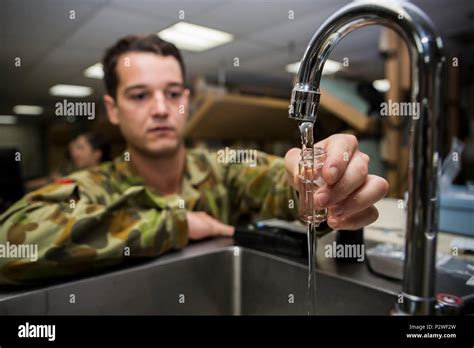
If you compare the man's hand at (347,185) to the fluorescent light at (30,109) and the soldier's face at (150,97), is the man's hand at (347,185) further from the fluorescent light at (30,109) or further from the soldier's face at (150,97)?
the fluorescent light at (30,109)

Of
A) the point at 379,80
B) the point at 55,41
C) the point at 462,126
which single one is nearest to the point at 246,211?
the point at 379,80

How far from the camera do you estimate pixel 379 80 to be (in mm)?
1272

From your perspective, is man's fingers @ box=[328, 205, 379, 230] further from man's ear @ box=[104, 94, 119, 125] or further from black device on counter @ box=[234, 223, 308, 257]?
man's ear @ box=[104, 94, 119, 125]

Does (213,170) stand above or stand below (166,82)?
below

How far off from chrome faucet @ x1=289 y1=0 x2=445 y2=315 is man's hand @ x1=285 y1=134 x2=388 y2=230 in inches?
1.8

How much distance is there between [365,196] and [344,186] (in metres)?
0.03

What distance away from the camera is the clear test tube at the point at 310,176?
308 millimetres

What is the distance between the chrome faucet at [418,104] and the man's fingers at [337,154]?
0.05 m

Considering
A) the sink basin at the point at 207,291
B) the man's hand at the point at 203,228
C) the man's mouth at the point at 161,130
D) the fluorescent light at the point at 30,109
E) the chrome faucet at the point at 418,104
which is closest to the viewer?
the chrome faucet at the point at 418,104

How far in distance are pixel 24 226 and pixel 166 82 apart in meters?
0.35

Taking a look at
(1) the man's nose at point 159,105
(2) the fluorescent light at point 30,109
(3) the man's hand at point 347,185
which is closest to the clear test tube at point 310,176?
(3) the man's hand at point 347,185

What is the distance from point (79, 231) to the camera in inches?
17.1

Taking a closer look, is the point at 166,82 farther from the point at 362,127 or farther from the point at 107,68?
the point at 362,127
